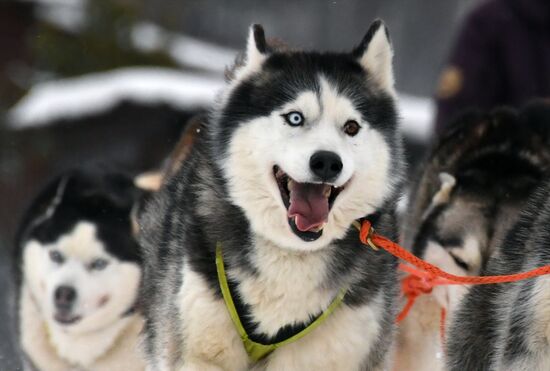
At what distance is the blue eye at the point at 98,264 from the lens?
17.8 feet

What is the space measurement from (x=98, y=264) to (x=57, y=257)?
23 centimetres

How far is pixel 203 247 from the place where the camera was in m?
3.35

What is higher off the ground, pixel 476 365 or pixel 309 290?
pixel 309 290

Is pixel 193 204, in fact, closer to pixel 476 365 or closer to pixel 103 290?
pixel 476 365

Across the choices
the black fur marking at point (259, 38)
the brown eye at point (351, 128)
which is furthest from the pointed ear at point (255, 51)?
the brown eye at point (351, 128)

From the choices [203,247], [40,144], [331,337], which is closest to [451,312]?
[331,337]

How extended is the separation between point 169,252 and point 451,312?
121 cm

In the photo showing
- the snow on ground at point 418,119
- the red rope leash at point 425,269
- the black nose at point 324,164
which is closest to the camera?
the black nose at point 324,164

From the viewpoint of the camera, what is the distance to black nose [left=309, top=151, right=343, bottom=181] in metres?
3.01

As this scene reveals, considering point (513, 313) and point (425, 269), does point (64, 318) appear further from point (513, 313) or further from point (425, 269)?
point (513, 313)

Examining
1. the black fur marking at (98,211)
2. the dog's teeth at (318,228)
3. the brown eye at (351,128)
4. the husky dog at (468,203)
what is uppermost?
the brown eye at (351,128)

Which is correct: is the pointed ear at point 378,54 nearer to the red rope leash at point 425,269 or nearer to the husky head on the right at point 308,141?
the husky head on the right at point 308,141

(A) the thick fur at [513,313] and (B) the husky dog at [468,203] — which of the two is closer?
(A) the thick fur at [513,313]

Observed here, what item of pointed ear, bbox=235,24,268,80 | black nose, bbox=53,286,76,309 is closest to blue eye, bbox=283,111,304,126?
pointed ear, bbox=235,24,268,80
